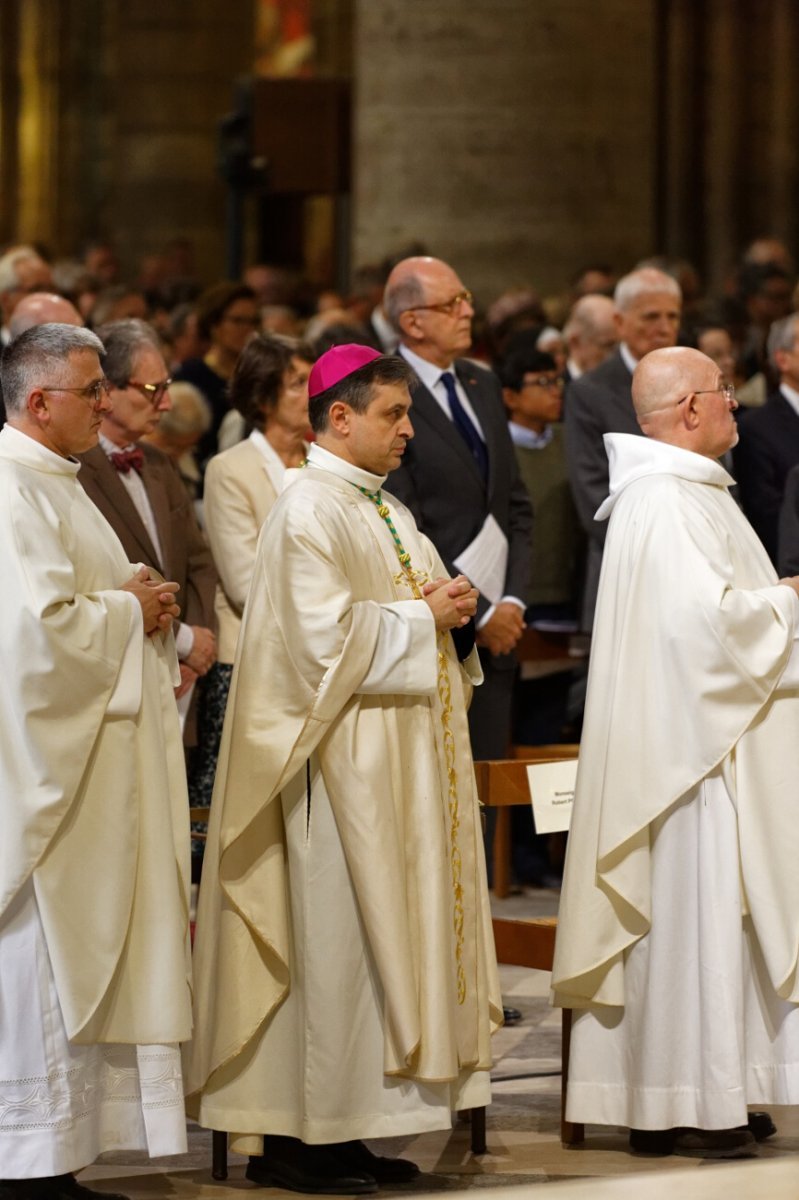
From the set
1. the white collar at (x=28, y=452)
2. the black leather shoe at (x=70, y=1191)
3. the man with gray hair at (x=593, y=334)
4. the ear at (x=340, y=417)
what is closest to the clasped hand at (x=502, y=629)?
the ear at (x=340, y=417)

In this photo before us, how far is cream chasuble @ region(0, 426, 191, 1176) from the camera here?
5219mm

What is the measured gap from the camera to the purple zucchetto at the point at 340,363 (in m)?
5.70

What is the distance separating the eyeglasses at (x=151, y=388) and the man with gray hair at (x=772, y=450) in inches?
102

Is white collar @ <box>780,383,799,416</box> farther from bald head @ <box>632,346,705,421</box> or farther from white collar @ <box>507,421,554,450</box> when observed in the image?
bald head @ <box>632,346,705,421</box>

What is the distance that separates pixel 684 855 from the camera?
5727 mm

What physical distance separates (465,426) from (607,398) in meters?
0.95

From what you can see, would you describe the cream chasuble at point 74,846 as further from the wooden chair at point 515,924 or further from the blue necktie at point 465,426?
the blue necktie at point 465,426

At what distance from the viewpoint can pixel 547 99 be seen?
556 inches

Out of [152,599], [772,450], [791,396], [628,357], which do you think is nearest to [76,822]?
[152,599]

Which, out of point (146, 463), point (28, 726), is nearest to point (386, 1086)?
point (28, 726)

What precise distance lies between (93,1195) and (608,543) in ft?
6.73

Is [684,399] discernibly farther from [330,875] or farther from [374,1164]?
[374,1164]

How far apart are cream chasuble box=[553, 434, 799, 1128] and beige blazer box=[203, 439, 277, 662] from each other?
5.81 feet

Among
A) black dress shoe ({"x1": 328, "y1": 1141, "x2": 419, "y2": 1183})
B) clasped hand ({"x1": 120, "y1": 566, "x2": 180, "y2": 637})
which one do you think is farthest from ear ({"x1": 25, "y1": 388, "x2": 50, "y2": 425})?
black dress shoe ({"x1": 328, "y1": 1141, "x2": 419, "y2": 1183})
